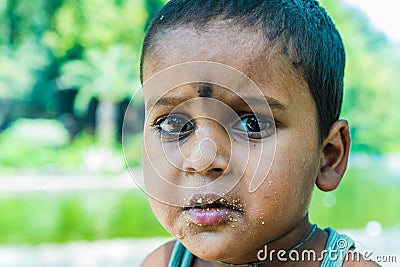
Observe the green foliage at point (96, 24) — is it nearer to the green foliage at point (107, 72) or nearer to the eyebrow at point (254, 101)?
the green foliage at point (107, 72)

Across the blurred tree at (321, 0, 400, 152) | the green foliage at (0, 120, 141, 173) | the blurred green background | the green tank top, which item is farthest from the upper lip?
the blurred tree at (321, 0, 400, 152)

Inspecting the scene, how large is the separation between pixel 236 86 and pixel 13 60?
12586mm

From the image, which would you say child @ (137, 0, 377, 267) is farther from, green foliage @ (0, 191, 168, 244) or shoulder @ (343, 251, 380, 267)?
green foliage @ (0, 191, 168, 244)

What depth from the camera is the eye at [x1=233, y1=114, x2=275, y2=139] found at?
874 mm

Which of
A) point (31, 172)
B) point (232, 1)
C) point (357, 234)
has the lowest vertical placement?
point (232, 1)

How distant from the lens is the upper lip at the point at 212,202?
84 centimetres

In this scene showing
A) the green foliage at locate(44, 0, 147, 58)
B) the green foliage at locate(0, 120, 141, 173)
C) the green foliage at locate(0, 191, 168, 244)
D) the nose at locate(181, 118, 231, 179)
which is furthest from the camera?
the green foliage at locate(44, 0, 147, 58)

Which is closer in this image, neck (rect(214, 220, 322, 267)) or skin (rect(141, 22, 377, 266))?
skin (rect(141, 22, 377, 266))

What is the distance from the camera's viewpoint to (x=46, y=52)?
12.7 m

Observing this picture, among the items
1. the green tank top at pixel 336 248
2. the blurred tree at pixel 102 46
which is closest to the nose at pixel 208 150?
the green tank top at pixel 336 248

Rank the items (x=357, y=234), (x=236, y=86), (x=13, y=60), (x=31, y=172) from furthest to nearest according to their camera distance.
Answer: (x=13, y=60) < (x=31, y=172) < (x=357, y=234) < (x=236, y=86)

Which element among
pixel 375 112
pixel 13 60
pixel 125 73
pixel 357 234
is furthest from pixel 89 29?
pixel 357 234

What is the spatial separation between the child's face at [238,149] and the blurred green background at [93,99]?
23.6ft

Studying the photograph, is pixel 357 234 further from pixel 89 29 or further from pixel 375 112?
pixel 375 112
